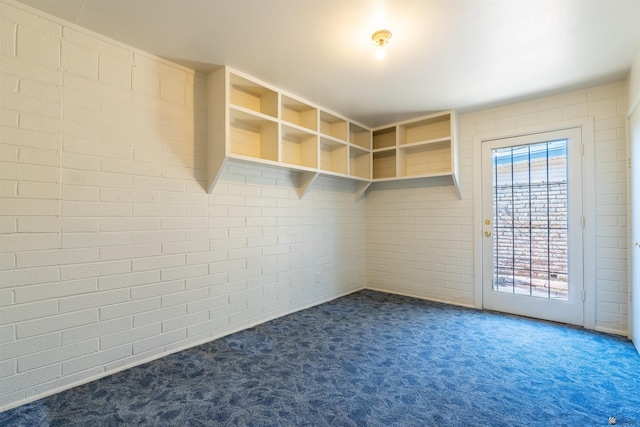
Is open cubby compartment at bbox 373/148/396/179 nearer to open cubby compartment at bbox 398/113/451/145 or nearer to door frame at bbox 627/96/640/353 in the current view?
open cubby compartment at bbox 398/113/451/145

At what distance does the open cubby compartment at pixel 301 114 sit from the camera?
3.54 meters

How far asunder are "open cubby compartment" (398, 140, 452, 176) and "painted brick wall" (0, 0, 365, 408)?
7.13 feet

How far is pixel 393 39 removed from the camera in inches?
89.1

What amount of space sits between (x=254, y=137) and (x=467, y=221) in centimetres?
284

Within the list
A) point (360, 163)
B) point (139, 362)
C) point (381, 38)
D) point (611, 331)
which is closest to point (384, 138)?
point (360, 163)

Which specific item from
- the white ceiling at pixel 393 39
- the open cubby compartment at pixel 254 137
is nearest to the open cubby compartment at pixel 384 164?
the white ceiling at pixel 393 39

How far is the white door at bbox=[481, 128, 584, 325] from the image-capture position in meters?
3.18

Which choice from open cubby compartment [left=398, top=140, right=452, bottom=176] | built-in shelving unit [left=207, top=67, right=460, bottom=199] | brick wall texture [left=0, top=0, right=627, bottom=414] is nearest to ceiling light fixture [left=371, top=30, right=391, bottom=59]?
built-in shelving unit [left=207, top=67, right=460, bottom=199]

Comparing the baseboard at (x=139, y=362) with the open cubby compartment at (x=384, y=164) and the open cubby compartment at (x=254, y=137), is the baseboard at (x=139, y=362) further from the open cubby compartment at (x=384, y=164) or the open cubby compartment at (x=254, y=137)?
the open cubby compartment at (x=384, y=164)

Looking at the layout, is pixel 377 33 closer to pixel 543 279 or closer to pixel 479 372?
pixel 479 372

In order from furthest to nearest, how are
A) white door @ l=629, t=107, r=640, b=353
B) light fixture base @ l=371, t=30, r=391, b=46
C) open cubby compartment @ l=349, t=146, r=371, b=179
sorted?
open cubby compartment @ l=349, t=146, r=371, b=179, white door @ l=629, t=107, r=640, b=353, light fixture base @ l=371, t=30, r=391, b=46

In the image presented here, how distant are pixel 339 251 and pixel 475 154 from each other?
7.23ft

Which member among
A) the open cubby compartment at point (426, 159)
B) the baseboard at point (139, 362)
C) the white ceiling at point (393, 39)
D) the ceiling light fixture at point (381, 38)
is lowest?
the baseboard at point (139, 362)

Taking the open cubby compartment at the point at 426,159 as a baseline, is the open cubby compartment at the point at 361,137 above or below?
above
